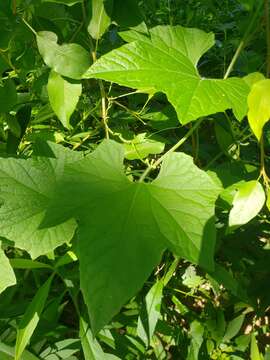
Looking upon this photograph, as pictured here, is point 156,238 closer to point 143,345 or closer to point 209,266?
point 209,266

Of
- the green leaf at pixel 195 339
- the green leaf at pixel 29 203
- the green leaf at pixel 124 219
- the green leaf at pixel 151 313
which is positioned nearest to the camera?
the green leaf at pixel 124 219

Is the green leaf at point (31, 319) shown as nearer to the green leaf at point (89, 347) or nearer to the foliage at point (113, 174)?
the foliage at point (113, 174)

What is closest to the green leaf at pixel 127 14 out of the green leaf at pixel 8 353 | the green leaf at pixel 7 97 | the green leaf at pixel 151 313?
the green leaf at pixel 7 97

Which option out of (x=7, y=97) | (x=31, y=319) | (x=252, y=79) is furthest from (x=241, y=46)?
(x=31, y=319)

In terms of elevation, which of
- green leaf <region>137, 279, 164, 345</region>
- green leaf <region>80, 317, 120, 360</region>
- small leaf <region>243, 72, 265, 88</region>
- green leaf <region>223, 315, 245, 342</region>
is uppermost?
small leaf <region>243, 72, 265, 88</region>

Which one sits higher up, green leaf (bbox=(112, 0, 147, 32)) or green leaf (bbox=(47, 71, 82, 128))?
green leaf (bbox=(112, 0, 147, 32))

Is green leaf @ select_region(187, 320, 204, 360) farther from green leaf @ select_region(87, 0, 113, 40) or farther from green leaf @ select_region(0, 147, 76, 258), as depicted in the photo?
green leaf @ select_region(87, 0, 113, 40)

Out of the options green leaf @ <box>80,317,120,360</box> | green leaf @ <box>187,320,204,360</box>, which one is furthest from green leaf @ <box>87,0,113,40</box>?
green leaf @ <box>187,320,204,360</box>
